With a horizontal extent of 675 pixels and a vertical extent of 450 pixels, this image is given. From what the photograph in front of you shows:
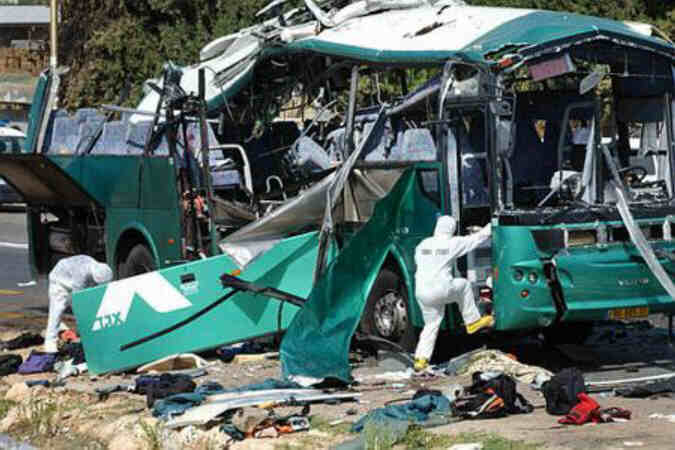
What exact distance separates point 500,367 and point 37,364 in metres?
4.48

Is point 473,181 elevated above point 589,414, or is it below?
above

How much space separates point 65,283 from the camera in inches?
588

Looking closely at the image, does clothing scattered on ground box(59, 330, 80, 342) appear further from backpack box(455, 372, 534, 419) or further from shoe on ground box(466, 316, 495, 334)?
backpack box(455, 372, 534, 419)

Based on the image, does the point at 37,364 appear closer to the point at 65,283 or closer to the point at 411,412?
the point at 65,283

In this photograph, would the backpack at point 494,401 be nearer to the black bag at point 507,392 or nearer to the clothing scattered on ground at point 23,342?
the black bag at point 507,392

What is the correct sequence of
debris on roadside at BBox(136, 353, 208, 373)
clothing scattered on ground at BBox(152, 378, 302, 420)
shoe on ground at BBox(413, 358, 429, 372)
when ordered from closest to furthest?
clothing scattered on ground at BBox(152, 378, 302, 420) < shoe on ground at BBox(413, 358, 429, 372) < debris on roadside at BBox(136, 353, 208, 373)

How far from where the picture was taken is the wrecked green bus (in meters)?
12.5

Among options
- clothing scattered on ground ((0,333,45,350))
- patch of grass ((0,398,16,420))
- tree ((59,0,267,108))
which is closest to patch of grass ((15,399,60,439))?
patch of grass ((0,398,16,420))

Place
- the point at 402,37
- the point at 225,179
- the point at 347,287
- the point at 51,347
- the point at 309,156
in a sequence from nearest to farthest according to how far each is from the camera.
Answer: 1. the point at 347,287
2. the point at 402,37
3. the point at 51,347
4. the point at 309,156
5. the point at 225,179

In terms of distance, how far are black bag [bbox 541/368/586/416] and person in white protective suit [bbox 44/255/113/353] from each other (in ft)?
18.5

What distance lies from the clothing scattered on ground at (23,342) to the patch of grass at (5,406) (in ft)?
9.36

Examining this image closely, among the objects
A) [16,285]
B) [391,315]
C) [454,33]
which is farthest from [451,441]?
[16,285]

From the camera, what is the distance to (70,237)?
1803cm

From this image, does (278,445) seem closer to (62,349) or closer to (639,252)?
(639,252)
